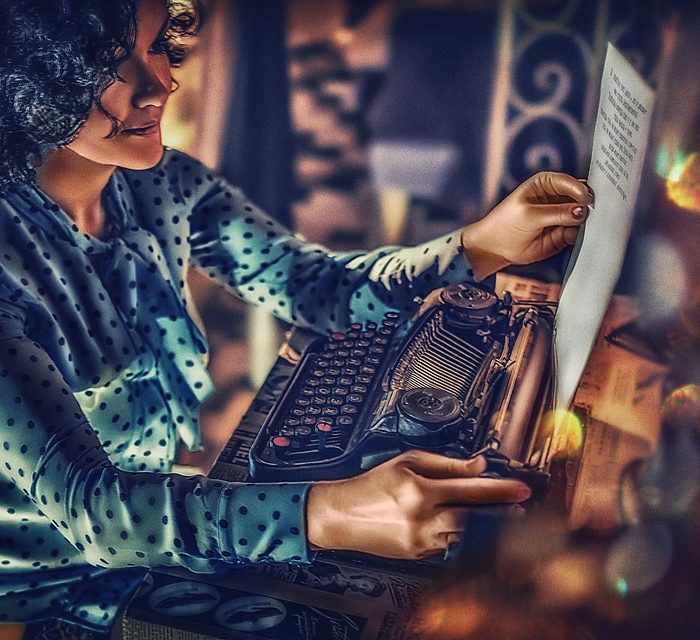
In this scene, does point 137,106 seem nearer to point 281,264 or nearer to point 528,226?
point 281,264

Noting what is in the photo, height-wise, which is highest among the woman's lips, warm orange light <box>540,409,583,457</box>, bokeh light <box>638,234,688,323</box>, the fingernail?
the woman's lips

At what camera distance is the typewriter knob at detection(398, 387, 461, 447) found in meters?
1.15

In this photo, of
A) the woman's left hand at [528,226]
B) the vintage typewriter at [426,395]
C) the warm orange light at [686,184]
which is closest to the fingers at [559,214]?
the woman's left hand at [528,226]

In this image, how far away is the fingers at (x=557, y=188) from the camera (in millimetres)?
1178

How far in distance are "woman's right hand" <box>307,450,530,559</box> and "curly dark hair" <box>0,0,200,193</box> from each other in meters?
0.59

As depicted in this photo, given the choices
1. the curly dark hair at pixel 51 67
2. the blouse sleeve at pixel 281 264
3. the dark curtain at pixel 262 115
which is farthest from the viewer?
the dark curtain at pixel 262 115

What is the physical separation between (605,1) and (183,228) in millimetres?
740

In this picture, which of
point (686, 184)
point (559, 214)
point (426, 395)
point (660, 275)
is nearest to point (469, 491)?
point (426, 395)

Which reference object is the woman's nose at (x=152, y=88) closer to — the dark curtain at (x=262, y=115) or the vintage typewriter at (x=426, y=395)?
the dark curtain at (x=262, y=115)

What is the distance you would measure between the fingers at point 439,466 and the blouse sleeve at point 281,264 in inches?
13.9

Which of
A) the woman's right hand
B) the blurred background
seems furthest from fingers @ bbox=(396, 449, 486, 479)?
the blurred background

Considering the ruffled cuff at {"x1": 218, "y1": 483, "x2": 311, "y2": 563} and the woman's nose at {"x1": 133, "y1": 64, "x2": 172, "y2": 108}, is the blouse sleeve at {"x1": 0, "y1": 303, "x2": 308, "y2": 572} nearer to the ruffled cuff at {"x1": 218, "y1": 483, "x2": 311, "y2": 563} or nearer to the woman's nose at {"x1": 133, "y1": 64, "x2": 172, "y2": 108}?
the ruffled cuff at {"x1": 218, "y1": 483, "x2": 311, "y2": 563}

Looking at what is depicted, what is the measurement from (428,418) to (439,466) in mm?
93

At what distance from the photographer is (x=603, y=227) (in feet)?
3.74
